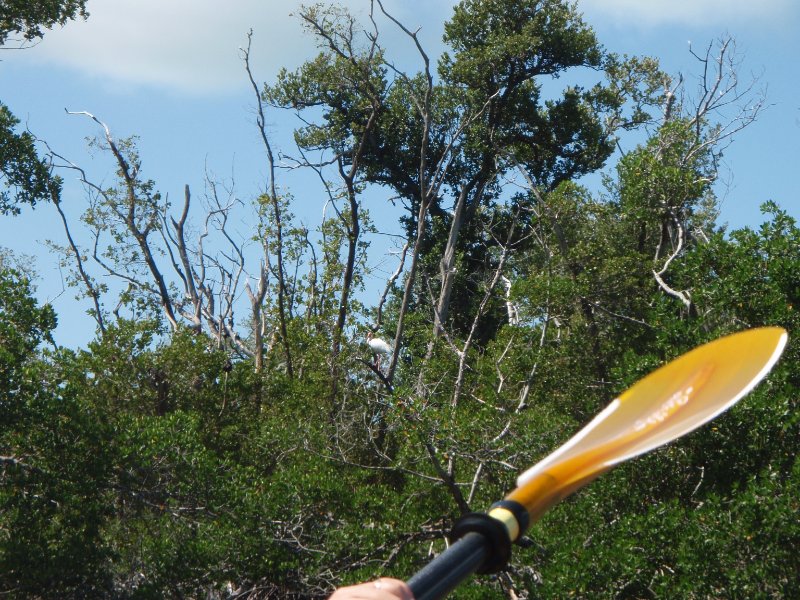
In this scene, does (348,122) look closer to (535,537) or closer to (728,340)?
(535,537)

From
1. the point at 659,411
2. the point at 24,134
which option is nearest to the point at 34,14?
the point at 24,134

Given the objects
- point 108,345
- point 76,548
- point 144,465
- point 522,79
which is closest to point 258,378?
point 108,345

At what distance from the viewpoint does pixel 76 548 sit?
1003cm

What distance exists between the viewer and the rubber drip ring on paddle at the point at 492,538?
1.91 metres

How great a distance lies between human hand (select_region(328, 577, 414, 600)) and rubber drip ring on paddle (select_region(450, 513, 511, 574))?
28cm

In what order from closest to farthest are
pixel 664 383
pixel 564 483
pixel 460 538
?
pixel 460 538, pixel 564 483, pixel 664 383

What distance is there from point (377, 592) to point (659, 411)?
3.58 ft

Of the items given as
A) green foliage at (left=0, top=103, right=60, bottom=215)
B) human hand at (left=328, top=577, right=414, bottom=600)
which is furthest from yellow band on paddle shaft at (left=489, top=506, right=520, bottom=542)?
green foliage at (left=0, top=103, right=60, bottom=215)

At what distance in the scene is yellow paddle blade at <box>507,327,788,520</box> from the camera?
2168 millimetres

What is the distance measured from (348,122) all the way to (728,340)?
63.0ft

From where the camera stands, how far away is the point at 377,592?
5.21ft

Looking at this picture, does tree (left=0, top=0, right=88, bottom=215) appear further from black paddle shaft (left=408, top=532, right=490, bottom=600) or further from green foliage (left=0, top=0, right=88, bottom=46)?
black paddle shaft (left=408, top=532, right=490, bottom=600)

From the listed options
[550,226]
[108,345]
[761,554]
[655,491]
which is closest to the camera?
[761,554]

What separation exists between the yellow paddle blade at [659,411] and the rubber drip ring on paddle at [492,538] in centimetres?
17
